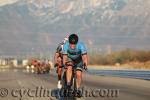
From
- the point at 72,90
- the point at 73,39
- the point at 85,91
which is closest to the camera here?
the point at 73,39

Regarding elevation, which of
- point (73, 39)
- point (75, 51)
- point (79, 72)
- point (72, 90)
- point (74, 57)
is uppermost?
point (73, 39)

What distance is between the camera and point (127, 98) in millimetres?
19609

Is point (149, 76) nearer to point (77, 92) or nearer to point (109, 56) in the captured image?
point (77, 92)

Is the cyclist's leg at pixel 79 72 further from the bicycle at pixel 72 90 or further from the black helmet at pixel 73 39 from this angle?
the black helmet at pixel 73 39

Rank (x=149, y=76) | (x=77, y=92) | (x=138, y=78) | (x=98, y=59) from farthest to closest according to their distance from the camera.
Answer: (x=98, y=59)
(x=138, y=78)
(x=149, y=76)
(x=77, y=92)

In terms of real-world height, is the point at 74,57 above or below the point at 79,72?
above

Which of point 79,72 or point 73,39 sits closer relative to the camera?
point 73,39

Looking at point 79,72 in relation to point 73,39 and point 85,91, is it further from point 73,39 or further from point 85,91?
point 85,91

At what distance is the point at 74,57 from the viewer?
16.0m

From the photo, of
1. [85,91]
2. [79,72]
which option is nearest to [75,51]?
[79,72]

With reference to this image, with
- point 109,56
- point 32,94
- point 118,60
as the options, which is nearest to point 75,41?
point 32,94

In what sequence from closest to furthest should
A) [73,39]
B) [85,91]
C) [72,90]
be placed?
[73,39] → [72,90] → [85,91]

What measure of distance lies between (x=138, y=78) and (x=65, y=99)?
2371 cm

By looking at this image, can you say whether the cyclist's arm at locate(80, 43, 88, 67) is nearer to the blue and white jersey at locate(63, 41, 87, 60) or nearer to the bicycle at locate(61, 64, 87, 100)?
the blue and white jersey at locate(63, 41, 87, 60)
